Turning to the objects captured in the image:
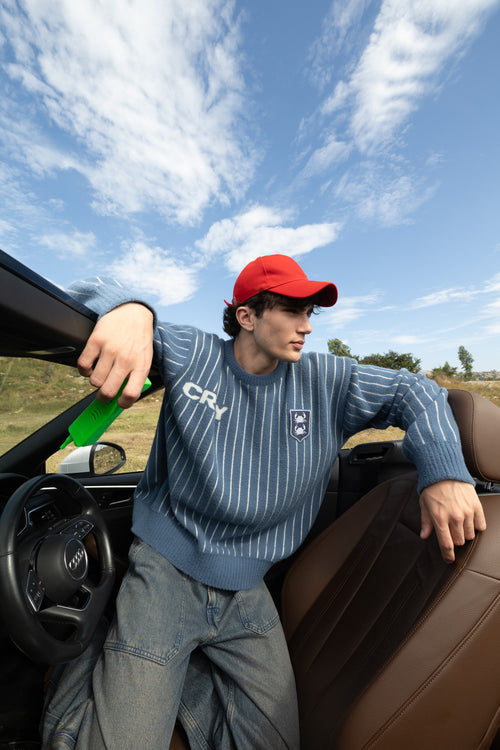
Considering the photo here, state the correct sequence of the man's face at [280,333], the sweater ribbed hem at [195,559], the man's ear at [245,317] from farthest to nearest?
the man's ear at [245,317]
the man's face at [280,333]
the sweater ribbed hem at [195,559]

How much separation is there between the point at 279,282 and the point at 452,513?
91cm

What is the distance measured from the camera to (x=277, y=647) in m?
1.26

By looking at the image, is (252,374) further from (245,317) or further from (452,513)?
(452,513)

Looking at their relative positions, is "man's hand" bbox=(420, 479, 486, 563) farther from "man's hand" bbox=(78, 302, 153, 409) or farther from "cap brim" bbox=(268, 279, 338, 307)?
"man's hand" bbox=(78, 302, 153, 409)

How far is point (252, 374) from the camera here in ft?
4.78

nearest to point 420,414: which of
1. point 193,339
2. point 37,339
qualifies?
point 193,339

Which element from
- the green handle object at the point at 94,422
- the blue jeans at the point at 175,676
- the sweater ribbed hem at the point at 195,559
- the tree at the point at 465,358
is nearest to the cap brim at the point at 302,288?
the green handle object at the point at 94,422

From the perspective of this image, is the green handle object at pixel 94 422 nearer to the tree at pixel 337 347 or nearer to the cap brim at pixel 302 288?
the cap brim at pixel 302 288

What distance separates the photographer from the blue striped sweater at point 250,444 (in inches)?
51.1

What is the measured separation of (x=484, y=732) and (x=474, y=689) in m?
0.12

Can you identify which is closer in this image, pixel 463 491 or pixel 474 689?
pixel 474 689

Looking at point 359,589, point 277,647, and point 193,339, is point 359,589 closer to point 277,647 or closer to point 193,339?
point 277,647

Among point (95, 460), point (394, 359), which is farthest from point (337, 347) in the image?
point (95, 460)

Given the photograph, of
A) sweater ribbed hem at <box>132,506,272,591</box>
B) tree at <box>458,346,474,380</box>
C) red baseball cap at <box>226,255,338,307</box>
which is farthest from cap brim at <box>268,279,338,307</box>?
tree at <box>458,346,474,380</box>
